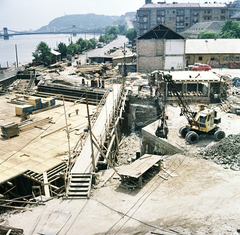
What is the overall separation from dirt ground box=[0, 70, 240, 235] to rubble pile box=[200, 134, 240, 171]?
1.82ft

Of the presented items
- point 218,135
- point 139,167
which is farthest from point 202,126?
point 139,167

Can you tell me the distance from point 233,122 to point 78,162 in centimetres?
1474

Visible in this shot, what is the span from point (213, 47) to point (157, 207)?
48.9 m

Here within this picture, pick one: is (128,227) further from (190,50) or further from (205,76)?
(190,50)

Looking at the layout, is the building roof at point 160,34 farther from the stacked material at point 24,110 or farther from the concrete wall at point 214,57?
the stacked material at point 24,110

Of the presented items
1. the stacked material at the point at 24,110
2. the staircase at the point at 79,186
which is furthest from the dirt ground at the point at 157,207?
the stacked material at the point at 24,110

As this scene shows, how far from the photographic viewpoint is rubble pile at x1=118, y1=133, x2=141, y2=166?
952 inches

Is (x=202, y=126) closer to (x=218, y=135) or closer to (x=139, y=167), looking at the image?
(x=218, y=135)

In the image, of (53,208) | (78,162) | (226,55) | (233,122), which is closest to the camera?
(53,208)

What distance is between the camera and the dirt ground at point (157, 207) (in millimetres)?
12070

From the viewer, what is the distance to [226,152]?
18.5 metres

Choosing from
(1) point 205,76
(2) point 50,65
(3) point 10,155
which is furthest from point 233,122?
(2) point 50,65

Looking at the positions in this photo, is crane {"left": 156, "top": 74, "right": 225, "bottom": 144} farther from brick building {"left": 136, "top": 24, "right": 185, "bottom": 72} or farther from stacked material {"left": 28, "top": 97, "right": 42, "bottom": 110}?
brick building {"left": 136, "top": 24, "right": 185, "bottom": 72}

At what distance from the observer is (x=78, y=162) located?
18000 millimetres
